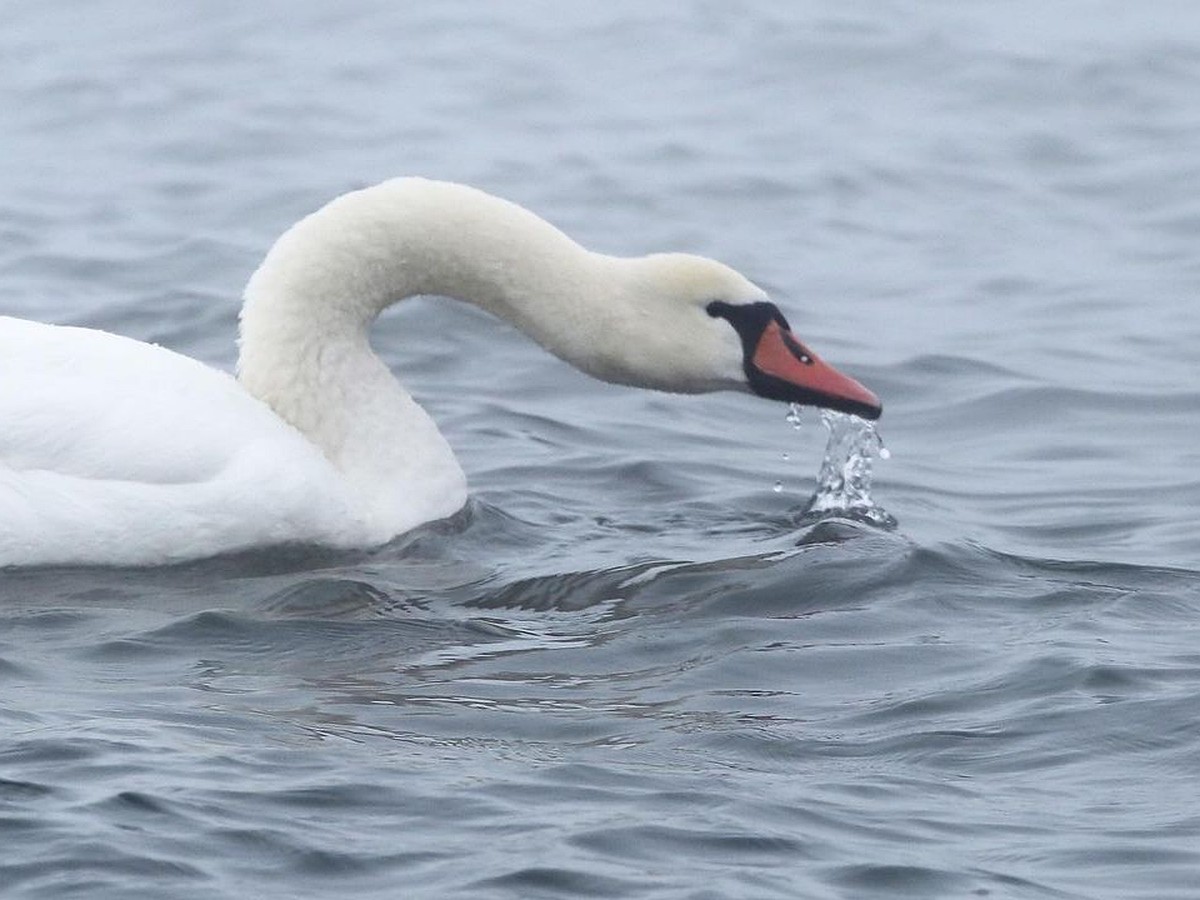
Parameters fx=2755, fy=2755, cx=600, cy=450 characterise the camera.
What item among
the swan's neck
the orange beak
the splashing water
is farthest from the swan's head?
the splashing water

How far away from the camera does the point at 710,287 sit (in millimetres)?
8633

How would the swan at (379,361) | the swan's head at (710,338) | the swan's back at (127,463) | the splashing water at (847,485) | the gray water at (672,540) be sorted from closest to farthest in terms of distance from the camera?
the gray water at (672,540), the swan's back at (127,463), the swan at (379,361), the swan's head at (710,338), the splashing water at (847,485)

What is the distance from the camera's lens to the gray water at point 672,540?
19.1 ft

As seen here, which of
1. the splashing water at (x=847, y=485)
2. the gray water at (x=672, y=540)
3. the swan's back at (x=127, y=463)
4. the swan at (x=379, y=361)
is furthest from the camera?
the splashing water at (x=847, y=485)

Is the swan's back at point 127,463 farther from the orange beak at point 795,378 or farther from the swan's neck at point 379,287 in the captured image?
the orange beak at point 795,378

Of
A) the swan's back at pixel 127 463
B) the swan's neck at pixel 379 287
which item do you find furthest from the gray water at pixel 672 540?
the swan's neck at pixel 379 287

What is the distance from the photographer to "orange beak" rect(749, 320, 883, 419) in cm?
870

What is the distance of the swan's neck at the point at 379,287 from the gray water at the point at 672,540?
407mm

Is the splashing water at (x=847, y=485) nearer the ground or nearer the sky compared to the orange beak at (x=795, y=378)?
nearer the ground

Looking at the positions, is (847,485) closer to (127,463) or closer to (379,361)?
(379,361)

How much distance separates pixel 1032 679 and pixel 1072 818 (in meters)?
1.03

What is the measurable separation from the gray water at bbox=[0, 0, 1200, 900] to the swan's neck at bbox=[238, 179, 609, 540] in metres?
0.41

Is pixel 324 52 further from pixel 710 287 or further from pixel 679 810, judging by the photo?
pixel 679 810

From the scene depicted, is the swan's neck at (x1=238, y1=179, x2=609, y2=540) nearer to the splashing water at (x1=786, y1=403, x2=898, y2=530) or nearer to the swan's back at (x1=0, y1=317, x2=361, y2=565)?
the swan's back at (x1=0, y1=317, x2=361, y2=565)
